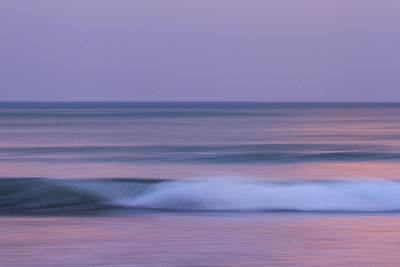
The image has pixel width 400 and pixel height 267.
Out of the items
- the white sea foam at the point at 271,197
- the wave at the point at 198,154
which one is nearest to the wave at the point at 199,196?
the white sea foam at the point at 271,197

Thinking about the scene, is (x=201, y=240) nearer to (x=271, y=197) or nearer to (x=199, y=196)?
(x=199, y=196)

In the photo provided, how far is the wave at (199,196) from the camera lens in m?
7.45

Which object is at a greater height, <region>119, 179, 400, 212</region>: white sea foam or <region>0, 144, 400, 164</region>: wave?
<region>0, 144, 400, 164</region>: wave

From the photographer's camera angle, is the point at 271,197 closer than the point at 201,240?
No

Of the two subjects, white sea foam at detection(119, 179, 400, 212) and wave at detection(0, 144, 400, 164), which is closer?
white sea foam at detection(119, 179, 400, 212)

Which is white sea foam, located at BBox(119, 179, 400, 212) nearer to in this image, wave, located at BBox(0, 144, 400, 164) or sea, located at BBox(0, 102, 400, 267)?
sea, located at BBox(0, 102, 400, 267)

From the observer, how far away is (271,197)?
8.02 meters

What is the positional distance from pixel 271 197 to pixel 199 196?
987 millimetres

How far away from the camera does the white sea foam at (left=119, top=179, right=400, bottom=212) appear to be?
24.6 ft

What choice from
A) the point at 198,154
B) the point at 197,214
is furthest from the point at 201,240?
the point at 198,154

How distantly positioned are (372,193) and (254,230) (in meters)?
2.84

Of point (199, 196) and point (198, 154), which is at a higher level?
point (198, 154)

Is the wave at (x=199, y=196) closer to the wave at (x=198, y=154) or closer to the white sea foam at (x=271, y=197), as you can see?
the white sea foam at (x=271, y=197)

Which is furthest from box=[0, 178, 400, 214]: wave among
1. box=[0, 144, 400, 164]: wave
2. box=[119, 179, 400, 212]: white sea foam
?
box=[0, 144, 400, 164]: wave
